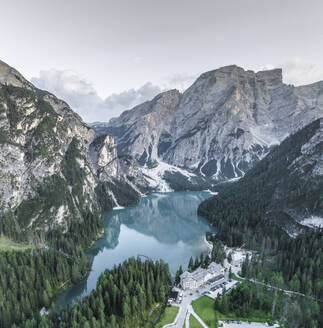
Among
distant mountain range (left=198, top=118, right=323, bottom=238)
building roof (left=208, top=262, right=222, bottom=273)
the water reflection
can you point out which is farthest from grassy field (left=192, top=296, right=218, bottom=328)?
distant mountain range (left=198, top=118, right=323, bottom=238)

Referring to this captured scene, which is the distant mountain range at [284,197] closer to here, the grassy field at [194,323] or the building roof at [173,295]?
the building roof at [173,295]

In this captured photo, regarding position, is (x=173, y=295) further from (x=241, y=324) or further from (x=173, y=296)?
(x=241, y=324)


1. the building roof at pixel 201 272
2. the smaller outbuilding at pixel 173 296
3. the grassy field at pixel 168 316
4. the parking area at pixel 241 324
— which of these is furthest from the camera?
the building roof at pixel 201 272

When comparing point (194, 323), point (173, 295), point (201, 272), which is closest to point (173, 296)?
point (173, 295)

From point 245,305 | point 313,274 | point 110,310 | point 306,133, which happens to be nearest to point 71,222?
point 110,310

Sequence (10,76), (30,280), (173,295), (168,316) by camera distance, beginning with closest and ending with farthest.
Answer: (168,316), (173,295), (30,280), (10,76)

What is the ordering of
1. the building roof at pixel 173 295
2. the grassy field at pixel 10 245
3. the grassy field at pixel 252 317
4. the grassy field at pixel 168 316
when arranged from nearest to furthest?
the grassy field at pixel 168 316
the grassy field at pixel 252 317
the building roof at pixel 173 295
the grassy field at pixel 10 245

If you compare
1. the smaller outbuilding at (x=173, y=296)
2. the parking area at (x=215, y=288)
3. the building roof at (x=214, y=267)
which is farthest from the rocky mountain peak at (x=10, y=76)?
the parking area at (x=215, y=288)
